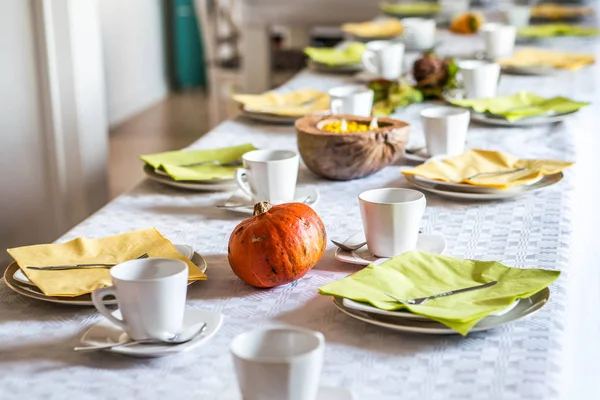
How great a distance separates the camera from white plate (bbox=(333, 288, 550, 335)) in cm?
87

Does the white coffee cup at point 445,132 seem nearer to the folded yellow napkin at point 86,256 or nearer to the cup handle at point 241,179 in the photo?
the cup handle at point 241,179

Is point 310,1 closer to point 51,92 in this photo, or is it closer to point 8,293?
point 51,92

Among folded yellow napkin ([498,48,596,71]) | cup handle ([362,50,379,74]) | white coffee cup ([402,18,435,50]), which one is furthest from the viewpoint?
white coffee cup ([402,18,435,50])

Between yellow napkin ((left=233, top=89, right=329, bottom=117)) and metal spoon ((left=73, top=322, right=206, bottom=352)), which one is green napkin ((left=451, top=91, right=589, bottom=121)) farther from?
metal spoon ((left=73, top=322, right=206, bottom=352))

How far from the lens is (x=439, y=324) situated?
88 centimetres

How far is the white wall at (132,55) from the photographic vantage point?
5246 millimetres

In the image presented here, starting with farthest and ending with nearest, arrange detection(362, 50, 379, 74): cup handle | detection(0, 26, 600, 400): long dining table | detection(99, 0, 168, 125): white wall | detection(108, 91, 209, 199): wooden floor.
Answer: detection(99, 0, 168, 125): white wall
detection(108, 91, 209, 199): wooden floor
detection(362, 50, 379, 74): cup handle
detection(0, 26, 600, 400): long dining table

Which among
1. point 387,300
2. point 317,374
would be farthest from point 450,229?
point 317,374

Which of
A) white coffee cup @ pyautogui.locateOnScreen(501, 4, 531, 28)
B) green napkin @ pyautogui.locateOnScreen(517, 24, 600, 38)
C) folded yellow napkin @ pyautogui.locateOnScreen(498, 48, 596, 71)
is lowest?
folded yellow napkin @ pyautogui.locateOnScreen(498, 48, 596, 71)

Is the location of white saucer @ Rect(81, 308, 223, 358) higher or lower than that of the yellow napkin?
lower

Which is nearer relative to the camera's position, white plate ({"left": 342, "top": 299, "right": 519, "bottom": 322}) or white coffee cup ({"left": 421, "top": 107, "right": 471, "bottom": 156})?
white plate ({"left": 342, "top": 299, "right": 519, "bottom": 322})

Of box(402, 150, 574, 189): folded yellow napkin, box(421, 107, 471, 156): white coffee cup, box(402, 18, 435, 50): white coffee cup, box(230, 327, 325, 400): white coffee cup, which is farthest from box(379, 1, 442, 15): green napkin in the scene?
box(230, 327, 325, 400): white coffee cup

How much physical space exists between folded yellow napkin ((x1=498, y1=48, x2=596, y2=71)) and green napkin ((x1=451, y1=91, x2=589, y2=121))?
22.2 inches

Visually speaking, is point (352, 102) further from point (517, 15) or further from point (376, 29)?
point (517, 15)
